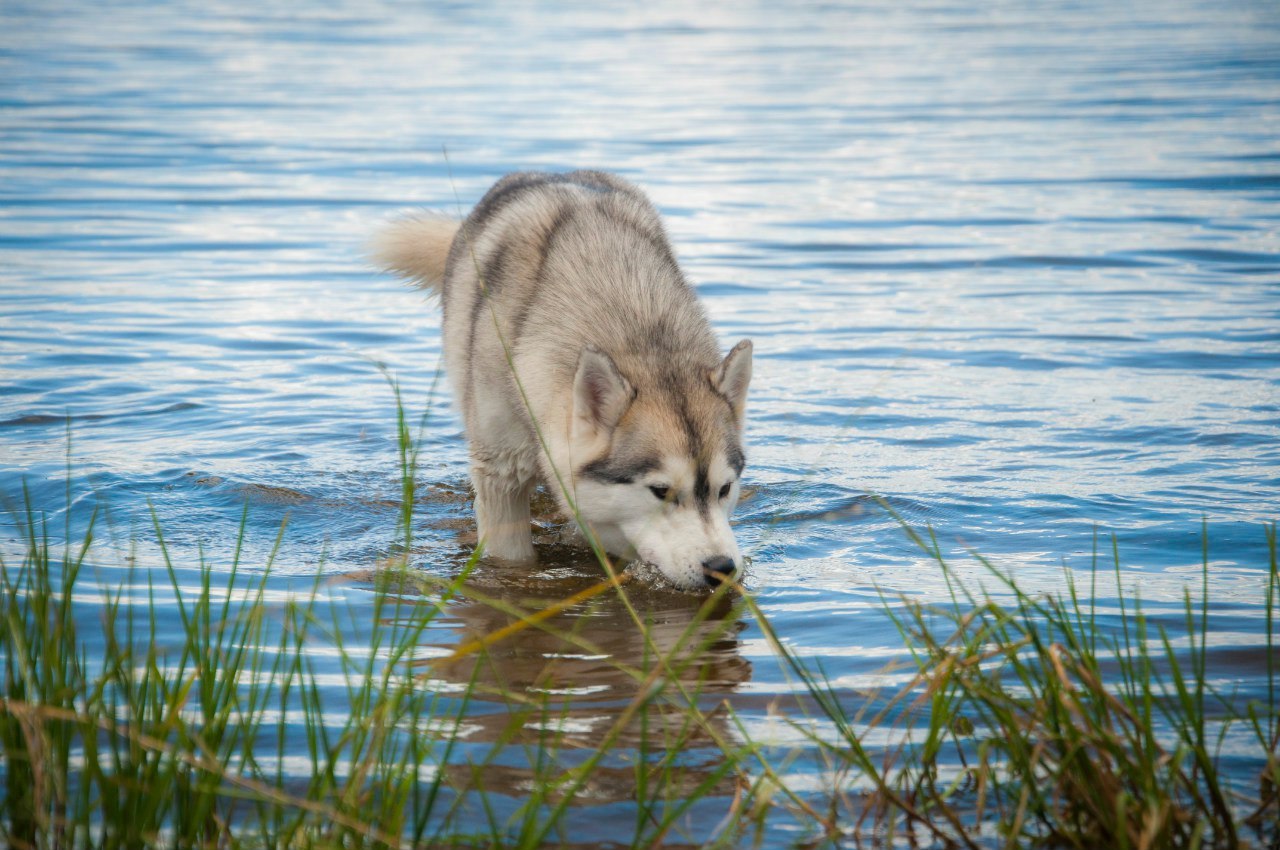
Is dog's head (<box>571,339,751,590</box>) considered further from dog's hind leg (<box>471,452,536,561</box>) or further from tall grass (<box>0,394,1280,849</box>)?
tall grass (<box>0,394,1280,849</box>)

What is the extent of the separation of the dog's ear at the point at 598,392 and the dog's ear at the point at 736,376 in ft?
1.14

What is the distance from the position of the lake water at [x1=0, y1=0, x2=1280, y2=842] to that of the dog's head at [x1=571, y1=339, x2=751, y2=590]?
32 centimetres

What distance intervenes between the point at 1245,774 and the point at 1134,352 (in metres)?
5.49

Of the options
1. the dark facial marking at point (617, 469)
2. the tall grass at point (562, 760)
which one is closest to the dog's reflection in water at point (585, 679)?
the tall grass at point (562, 760)

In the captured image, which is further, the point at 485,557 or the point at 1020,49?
the point at 1020,49

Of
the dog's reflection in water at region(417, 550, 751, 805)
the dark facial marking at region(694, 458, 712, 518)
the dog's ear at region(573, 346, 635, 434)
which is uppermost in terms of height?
the dog's ear at region(573, 346, 635, 434)

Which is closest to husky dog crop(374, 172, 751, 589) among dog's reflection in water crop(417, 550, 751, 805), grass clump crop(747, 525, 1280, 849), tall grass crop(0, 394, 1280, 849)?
dog's reflection in water crop(417, 550, 751, 805)

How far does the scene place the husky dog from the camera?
14.6 feet

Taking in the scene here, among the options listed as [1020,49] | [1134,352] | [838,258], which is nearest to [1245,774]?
[1134,352]

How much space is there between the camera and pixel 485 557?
217 inches

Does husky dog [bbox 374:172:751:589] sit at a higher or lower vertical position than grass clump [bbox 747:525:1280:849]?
higher

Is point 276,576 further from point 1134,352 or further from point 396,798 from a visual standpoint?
point 1134,352

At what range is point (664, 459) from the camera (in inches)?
174

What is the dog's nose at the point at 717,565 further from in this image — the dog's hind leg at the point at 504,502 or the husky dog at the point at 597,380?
the dog's hind leg at the point at 504,502
